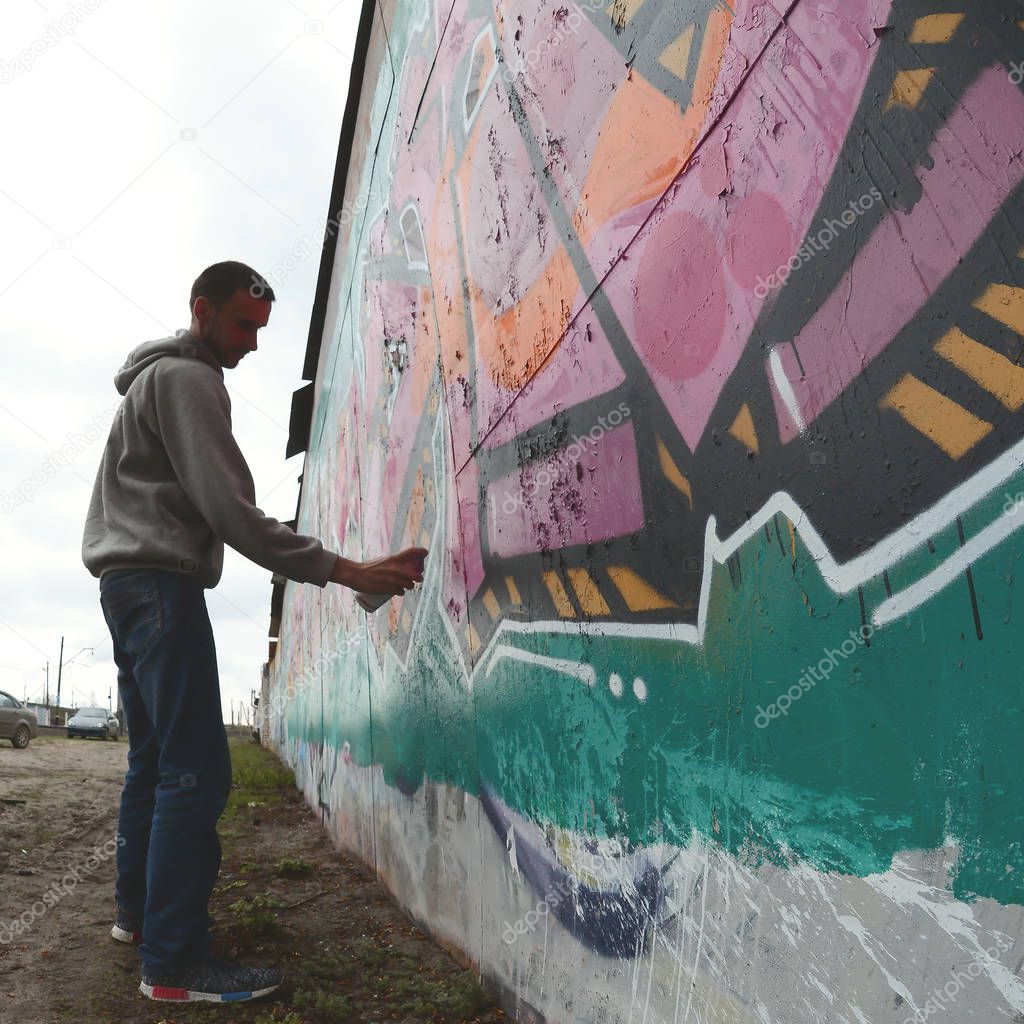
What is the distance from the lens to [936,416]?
2.73ft

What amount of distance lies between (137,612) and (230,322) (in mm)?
931

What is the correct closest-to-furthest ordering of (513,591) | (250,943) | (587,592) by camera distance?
(587,592), (513,591), (250,943)

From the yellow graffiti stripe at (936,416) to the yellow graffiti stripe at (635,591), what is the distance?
53 cm

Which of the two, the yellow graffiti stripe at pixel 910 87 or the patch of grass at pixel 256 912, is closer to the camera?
the yellow graffiti stripe at pixel 910 87

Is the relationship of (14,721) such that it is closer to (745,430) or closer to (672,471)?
(672,471)

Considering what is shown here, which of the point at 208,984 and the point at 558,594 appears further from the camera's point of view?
the point at 208,984

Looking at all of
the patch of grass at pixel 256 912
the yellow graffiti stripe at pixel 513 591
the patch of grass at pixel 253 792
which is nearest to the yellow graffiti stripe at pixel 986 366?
the yellow graffiti stripe at pixel 513 591

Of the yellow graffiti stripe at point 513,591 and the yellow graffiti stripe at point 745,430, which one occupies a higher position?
the yellow graffiti stripe at point 745,430

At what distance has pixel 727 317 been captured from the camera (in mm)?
1193

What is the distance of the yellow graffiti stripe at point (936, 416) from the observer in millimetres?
795

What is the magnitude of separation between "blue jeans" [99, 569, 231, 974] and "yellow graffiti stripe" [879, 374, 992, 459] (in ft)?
6.41

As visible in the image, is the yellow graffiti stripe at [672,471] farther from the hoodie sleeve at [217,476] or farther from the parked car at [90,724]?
the parked car at [90,724]

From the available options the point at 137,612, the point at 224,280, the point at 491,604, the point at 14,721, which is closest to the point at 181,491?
the point at 137,612

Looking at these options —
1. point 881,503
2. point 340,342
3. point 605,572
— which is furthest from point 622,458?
point 340,342
